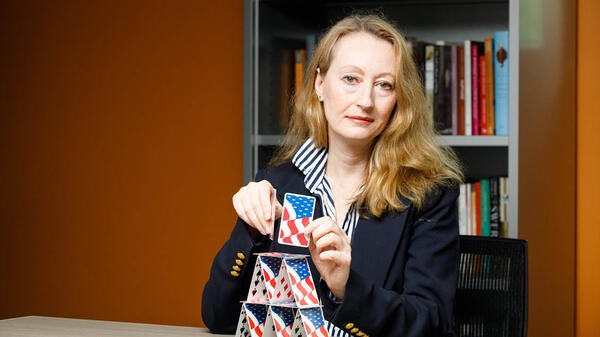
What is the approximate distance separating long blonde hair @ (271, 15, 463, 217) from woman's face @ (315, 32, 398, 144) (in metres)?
0.02

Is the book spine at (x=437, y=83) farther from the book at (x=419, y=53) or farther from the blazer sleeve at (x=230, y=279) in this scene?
the blazer sleeve at (x=230, y=279)

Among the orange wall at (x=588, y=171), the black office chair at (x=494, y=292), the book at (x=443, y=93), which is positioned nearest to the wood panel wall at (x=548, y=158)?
the orange wall at (x=588, y=171)

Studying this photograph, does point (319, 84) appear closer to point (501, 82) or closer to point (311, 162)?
point (311, 162)

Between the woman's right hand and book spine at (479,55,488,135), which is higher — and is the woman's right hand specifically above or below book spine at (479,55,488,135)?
below

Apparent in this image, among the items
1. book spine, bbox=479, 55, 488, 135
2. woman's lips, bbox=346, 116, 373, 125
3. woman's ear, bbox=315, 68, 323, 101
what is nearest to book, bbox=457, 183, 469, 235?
book spine, bbox=479, 55, 488, 135

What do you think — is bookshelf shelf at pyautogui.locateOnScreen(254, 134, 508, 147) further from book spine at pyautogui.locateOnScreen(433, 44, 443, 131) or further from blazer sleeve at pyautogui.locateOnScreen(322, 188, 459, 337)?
blazer sleeve at pyautogui.locateOnScreen(322, 188, 459, 337)

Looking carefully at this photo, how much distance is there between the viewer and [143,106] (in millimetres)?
3676

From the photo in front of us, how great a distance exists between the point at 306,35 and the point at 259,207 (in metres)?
1.76

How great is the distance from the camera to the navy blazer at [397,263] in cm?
168

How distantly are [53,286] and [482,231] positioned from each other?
1.99 metres

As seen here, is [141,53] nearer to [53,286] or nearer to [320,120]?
[53,286]

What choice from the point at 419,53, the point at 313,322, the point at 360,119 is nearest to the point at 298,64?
the point at 419,53

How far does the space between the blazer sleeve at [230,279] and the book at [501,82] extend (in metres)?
1.21

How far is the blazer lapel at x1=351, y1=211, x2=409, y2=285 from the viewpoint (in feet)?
5.79
